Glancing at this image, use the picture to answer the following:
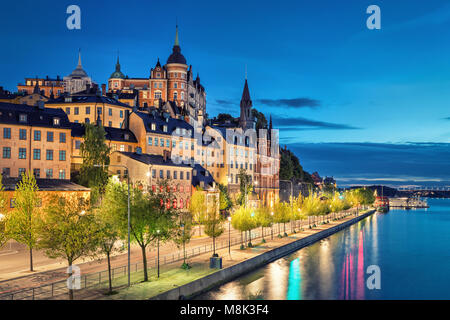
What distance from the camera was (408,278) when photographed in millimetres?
54938

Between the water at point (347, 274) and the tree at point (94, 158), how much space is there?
96.9ft

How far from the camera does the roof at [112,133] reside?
7738 cm

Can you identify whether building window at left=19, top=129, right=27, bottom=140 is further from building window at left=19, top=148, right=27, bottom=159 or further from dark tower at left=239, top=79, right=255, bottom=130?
dark tower at left=239, top=79, right=255, bottom=130

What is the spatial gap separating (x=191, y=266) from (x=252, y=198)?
6582cm

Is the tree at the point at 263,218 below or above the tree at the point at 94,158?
below

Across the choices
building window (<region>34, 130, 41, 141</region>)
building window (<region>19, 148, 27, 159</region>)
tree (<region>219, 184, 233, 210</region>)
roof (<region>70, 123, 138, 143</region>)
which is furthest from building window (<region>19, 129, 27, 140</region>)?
tree (<region>219, 184, 233, 210</region>)

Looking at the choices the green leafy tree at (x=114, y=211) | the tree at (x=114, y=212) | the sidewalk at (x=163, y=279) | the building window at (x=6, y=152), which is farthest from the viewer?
the building window at (x=6, y=152)

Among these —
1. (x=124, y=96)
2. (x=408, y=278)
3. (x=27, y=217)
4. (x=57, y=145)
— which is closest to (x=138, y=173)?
(x=57, y=145)

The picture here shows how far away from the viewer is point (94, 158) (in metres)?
69.9

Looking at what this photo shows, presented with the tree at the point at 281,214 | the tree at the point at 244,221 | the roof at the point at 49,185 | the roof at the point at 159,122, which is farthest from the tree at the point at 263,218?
the roof at the point at 159,122

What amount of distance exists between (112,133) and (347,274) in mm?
47828

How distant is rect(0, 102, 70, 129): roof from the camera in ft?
214

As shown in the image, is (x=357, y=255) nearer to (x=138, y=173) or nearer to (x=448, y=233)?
(x=138, y=173)

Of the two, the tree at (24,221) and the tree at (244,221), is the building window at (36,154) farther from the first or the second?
the tree at (244,221)
